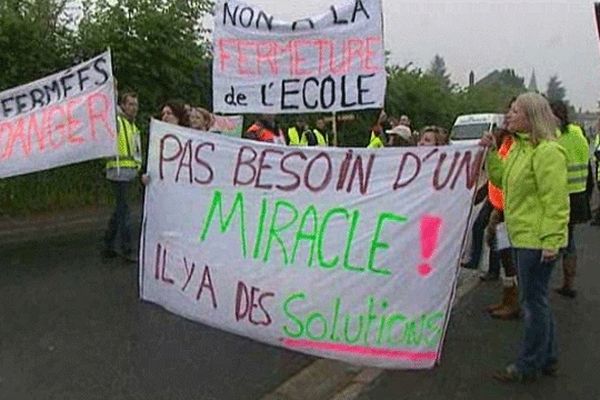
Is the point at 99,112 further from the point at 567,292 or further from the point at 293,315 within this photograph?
the point at 567,292

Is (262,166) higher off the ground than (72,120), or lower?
lower

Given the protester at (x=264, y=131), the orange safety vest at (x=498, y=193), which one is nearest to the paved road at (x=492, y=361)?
the orange safety vest at (x=498, y=193)

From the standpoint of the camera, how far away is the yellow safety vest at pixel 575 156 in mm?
7270

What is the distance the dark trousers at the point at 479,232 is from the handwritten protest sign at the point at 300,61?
1.36 m

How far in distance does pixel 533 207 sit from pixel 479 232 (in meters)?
2.86

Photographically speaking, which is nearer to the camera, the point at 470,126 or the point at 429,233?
the point at 429,233

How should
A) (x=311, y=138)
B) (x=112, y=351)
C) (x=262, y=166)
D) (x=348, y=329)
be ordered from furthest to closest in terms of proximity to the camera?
(x=311, y=138) → (x=112, y=351) → (x=262, y=166) → (x=348, y=329)

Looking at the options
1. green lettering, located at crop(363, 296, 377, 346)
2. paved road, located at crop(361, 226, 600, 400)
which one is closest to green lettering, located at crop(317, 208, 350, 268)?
green lettering, located at crop(363, 296, 377, 346)

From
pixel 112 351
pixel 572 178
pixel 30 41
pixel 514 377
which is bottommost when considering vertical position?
pixel 514 377

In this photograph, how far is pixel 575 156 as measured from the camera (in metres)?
7.43

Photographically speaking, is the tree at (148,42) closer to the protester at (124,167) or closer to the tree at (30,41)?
the tree at (30,41)

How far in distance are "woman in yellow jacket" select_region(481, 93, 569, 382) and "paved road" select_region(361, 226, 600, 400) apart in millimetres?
191

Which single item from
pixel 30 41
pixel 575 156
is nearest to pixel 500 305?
pixel 575 156

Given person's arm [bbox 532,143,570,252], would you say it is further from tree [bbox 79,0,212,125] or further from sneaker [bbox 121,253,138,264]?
tree [bbox 79,0,212,125]
